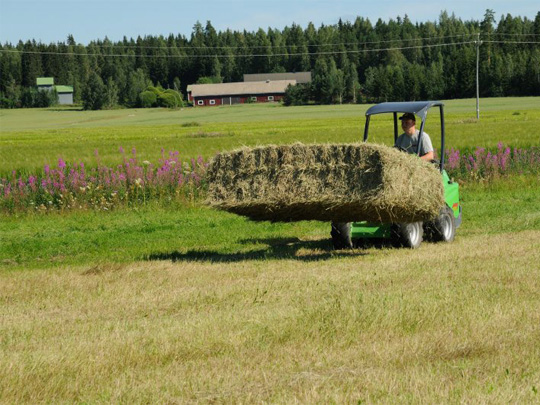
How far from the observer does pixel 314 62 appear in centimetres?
17062

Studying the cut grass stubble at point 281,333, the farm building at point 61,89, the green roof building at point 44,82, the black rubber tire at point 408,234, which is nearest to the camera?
the cut grass stubble at point 281,333

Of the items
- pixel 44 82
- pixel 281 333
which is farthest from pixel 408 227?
pixel 44 82

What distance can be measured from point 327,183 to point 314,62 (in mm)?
161815

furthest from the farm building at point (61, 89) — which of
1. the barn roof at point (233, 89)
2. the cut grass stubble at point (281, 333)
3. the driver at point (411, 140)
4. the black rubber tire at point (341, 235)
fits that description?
the cut grass stubble at point (281, 333)

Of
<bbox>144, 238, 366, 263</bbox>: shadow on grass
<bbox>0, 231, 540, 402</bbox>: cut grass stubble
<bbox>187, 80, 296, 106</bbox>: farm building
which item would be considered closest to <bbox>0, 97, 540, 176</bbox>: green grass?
<bbox>187, 80, 296, 106</bbox>: farm building

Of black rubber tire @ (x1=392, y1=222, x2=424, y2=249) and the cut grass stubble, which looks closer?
the cut grass stubble

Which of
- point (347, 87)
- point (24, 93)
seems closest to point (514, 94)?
point (347, 87)

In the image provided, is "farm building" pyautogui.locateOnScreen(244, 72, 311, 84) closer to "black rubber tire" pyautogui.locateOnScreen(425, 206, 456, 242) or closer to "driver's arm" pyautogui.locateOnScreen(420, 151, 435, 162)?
"black rubber tire" pyautogui.locateOnScreen(425, 206, 456, 242)

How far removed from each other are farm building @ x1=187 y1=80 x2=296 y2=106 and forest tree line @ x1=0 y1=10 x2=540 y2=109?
5.68 m

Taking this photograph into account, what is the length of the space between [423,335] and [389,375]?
1223 millimetres

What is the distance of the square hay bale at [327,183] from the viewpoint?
11.0 metres

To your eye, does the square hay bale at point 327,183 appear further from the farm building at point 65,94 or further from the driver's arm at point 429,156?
the farm building at point 65,94

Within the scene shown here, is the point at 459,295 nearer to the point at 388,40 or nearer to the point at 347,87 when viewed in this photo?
the point at 347,87

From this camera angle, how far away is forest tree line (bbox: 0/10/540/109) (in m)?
106
